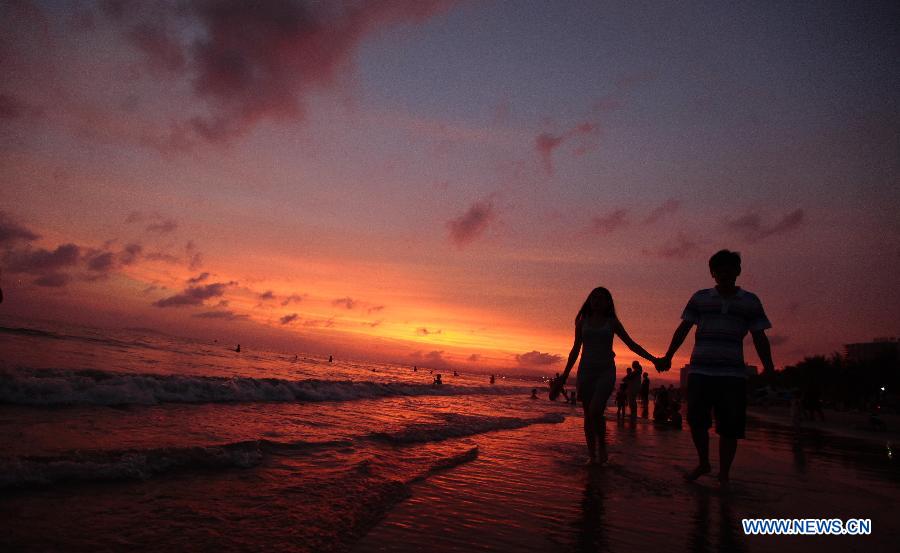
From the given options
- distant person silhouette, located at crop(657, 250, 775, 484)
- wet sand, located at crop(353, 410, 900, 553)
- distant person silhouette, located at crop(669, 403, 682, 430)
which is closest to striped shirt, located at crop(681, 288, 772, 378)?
distant person silhouette, located at crop(657, 250, 775, 484)

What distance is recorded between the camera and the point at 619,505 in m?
4.70

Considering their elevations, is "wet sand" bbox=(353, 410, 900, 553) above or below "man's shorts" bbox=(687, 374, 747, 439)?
below

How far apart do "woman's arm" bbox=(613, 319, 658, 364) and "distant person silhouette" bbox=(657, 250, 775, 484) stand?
31.3 inches

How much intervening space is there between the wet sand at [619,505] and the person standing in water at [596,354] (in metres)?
0.81

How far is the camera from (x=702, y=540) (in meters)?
3.71

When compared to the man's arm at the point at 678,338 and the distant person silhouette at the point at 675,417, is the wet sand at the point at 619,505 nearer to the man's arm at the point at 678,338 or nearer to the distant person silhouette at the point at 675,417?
the man's arm at the point at 678,338

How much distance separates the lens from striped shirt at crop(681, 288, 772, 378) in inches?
203

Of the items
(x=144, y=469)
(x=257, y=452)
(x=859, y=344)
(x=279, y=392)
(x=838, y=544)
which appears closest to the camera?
(x=838, y=544)

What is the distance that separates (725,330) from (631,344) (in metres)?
1.53

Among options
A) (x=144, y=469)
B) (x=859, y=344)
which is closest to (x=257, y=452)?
(x=144, y=469)

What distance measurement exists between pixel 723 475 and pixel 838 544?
64.1 inches

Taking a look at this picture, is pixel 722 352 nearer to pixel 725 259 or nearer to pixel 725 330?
pixel 725 330

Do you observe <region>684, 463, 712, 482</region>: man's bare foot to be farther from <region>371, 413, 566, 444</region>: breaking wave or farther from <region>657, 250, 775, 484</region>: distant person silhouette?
<region>371, 413, 566, 444</region>: breaking wave

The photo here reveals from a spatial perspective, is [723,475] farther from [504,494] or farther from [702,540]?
[504,494]
